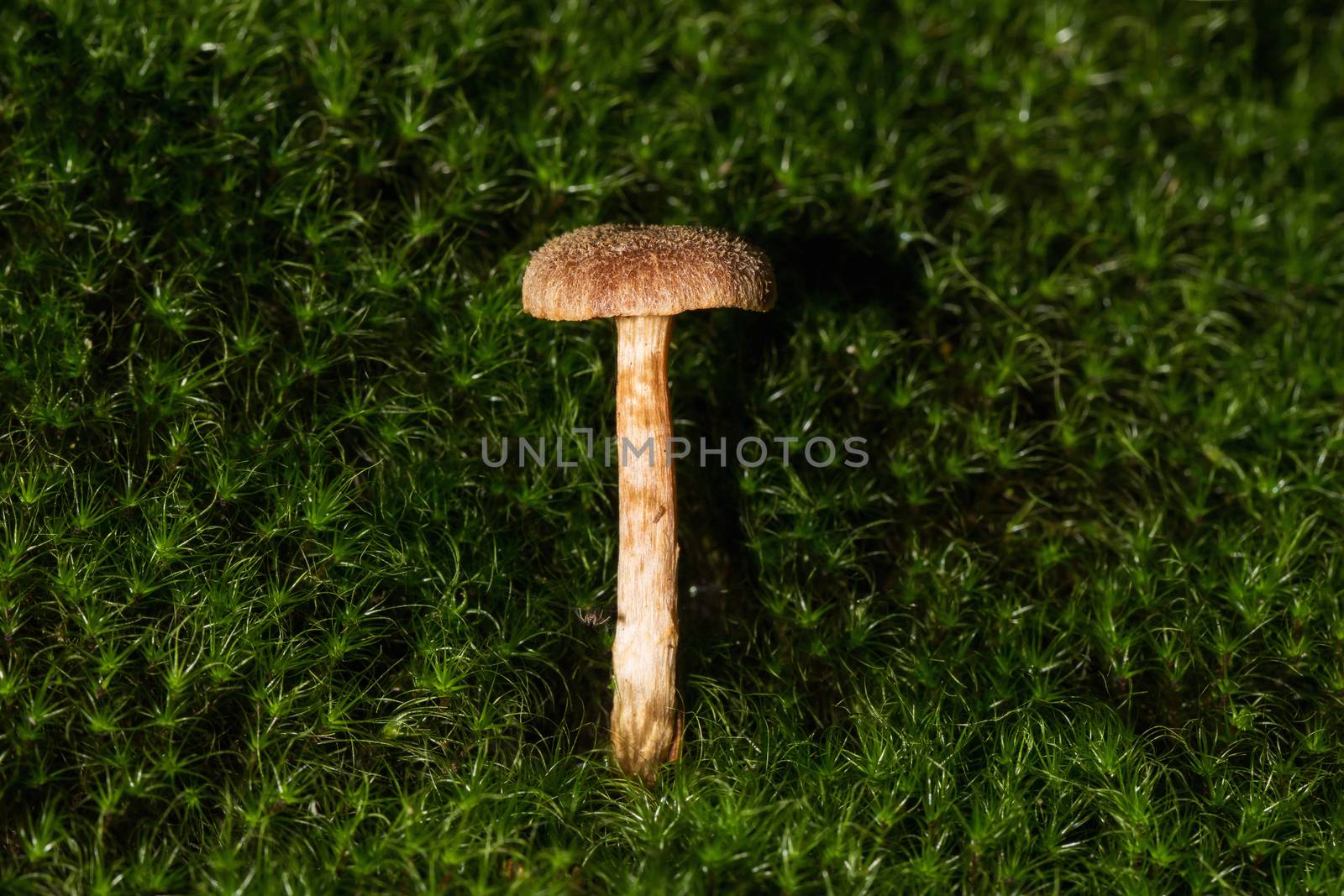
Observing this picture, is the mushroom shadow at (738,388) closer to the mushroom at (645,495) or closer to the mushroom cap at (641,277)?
the mushroom at (645,495)

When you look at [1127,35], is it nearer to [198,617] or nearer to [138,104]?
[138,104]

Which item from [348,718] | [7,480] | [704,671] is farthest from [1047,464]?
[7,480]

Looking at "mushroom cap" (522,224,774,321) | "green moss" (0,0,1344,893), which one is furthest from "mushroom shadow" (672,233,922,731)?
"mushroom cap" (522,224,774,321)

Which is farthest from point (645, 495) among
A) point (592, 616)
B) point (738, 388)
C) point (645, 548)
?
point (738, 388)

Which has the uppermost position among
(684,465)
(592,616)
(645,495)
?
(645,495)

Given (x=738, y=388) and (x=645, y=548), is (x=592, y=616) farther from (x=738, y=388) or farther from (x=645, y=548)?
(x=738, y=388)

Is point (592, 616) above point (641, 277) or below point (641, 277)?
below
